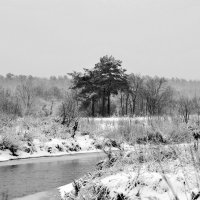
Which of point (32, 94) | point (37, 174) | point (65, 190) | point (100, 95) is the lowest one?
point (37, 174)

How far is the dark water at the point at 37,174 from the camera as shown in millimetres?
12219

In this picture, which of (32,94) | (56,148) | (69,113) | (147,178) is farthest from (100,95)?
(147,178)

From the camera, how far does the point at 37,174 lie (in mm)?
15422

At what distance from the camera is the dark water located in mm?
12219

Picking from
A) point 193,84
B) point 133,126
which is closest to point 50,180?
point 133,126

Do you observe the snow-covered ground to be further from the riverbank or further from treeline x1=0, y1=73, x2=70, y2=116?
treeline x1=0, y1=73, x2=70, y2=116

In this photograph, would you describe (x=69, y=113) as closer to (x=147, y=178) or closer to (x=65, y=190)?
(x=65, y=190)

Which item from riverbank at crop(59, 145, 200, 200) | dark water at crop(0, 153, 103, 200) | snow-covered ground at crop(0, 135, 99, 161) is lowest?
dark water at crop(0, 153, 103, 200)

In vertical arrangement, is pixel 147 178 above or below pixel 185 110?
below

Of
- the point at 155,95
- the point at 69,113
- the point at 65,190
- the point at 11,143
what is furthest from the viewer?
the point at 155,95

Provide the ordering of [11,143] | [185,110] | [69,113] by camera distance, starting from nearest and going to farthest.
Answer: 1. [11,143]
2. [69,113]
3. [185,110]

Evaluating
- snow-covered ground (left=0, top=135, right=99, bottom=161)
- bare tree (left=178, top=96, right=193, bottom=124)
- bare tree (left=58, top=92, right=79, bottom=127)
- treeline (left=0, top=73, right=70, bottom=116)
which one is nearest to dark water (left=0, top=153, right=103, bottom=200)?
snow-covered ground (left=0, top=135, right=99, bottom=161)

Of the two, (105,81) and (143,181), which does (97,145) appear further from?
(105,81)

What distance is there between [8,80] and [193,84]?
89986 mm
